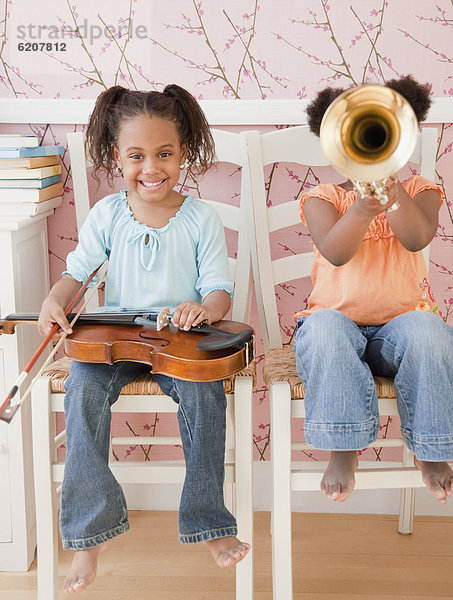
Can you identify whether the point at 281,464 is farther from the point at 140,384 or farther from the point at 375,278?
the point at 375,278

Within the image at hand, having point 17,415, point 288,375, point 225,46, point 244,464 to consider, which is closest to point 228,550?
point 244,464

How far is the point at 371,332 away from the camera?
143 centimetres

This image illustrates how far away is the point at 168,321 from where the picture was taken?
4.35ft

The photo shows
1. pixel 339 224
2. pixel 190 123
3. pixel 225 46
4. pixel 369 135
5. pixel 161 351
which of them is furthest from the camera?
pixel 225 46

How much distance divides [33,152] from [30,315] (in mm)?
431

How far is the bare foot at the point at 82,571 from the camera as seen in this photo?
→ 1.22 meters

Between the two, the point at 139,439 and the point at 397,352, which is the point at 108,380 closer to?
the point at 139,439

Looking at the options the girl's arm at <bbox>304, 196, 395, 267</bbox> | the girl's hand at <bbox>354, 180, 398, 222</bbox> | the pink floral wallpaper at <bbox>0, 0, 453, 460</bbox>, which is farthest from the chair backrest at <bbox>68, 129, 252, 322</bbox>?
the girl's hand at <bbox>354, 180, 398, 222</bbox>

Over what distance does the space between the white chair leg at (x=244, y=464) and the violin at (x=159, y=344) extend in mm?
101

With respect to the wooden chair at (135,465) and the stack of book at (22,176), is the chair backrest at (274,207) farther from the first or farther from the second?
the stack of book at (22,176)

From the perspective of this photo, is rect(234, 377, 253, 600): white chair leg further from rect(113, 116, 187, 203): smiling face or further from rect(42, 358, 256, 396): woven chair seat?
rect(113, 116, 187, 203): smiling face

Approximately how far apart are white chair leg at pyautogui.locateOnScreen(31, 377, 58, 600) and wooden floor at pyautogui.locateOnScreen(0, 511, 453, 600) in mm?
232

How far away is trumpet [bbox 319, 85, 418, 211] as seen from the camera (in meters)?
1.06

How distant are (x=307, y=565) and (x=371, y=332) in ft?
2.05
